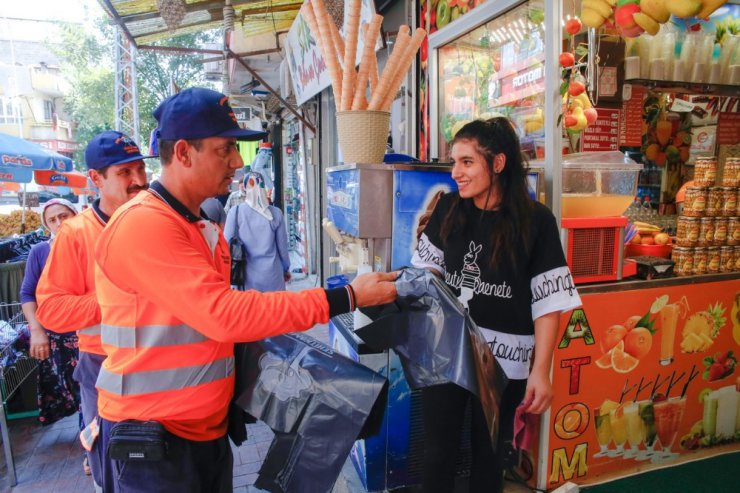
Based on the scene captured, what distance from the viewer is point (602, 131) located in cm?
365

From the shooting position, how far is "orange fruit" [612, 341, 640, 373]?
2916 mm

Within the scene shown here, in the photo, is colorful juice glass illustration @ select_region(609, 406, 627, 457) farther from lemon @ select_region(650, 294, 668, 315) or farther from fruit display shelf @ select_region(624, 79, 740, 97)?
fruit display shelf @ select_region(624, 79, 740, 97)

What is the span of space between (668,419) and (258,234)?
403 cm

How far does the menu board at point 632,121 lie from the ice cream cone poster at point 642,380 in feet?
5.33

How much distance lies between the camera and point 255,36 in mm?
8367

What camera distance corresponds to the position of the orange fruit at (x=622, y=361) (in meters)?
2.92

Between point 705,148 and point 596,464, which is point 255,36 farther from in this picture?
point 596,464

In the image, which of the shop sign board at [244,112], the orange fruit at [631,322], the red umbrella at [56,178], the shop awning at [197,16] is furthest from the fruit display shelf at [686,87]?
the shop sign board at [244,112]

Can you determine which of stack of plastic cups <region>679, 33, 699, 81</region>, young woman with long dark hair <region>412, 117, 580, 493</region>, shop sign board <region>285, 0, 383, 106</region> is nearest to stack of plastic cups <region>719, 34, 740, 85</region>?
stack of plastic cups <region>679, 33, 699, 81</region>

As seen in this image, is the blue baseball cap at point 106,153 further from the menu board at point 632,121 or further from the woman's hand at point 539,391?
the menu board at point 632,121

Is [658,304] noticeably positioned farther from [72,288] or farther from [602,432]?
[72,288]

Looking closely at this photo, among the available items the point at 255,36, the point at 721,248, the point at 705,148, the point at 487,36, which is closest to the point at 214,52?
the point at 255,36

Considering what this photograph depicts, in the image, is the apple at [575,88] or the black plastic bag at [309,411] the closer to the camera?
the black plastic bag at [309,411]

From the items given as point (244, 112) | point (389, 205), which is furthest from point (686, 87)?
point (244, 112)
